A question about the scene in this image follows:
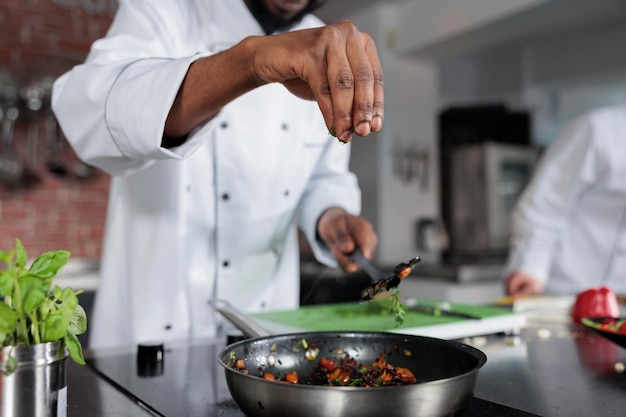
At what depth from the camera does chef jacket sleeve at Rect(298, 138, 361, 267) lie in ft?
4.69

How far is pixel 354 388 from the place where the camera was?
1.78 ft

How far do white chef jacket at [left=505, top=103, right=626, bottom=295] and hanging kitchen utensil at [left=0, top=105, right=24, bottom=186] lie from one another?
2555 millimetres

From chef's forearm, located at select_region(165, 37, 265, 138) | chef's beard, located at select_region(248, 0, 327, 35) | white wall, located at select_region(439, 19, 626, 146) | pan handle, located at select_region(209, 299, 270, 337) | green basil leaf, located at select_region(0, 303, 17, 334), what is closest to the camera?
green basil leaf, located at select_region(0, 303, 17, 334)

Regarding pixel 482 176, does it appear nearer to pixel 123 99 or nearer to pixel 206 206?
pixel 206 206

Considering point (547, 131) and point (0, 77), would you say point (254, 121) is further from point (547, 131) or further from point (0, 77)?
point (547, 131)

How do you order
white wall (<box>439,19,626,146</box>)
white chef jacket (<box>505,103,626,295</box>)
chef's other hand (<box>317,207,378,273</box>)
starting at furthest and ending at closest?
1. white wall (<box>439,19,626,146</box>)
2. white chef jacket (<box>505,103,626,295</box>)
3. chef's other hand (<box>317,207,378,273</box>)

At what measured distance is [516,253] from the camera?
2.25 m

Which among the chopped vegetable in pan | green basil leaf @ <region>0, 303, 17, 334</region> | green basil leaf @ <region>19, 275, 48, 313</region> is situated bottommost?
the chopped vegetable in pan

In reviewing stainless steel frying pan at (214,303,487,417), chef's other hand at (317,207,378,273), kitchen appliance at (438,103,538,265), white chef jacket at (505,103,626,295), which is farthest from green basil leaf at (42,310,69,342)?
kitchen appliance at (438,103,538,265)

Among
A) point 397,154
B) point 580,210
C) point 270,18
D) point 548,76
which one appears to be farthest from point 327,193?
point 548,76

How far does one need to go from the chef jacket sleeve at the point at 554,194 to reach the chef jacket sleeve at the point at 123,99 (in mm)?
1587

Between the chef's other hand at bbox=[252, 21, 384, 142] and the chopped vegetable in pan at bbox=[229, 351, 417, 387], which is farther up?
the chef's other hand at bbox=[252, 21, 384, 142]

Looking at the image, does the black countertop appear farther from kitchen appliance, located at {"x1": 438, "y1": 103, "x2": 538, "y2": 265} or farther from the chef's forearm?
kitchen appliance, located at {"x1": 438, "y1": 103, "x2": 538, "y2": 265}

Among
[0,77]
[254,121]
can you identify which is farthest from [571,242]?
[0,77]
